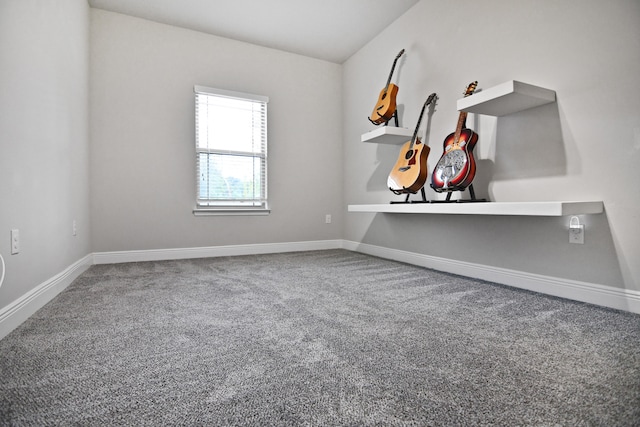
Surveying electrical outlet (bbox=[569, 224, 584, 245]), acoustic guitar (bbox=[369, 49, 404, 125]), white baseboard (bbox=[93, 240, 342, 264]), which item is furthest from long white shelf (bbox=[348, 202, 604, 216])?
white baseboard (bbox=[93, 240, 342, 264])

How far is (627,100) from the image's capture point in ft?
5.41

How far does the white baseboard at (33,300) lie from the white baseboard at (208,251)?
71cm

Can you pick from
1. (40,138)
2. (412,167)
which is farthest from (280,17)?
(40,138)

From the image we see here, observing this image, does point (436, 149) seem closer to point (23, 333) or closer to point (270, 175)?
point (270, 175)

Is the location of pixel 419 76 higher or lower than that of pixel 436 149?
higher

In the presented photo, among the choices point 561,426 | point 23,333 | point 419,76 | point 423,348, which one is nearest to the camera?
point 561,426

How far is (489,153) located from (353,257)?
1.67 m

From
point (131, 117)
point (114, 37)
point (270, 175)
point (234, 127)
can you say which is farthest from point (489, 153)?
point (114, 37)

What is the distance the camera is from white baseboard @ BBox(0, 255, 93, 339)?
1.35m

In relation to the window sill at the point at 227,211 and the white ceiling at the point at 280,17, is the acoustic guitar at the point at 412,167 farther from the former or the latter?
the window sill at the point at 227,211

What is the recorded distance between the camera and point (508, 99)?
1908mm

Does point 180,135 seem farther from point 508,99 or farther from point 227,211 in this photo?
point 508,99

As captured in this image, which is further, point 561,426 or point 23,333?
point 23,333

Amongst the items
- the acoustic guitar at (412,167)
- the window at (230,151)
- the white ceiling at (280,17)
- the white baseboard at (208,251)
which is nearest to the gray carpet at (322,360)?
the acoustic guitar at (412,167)
